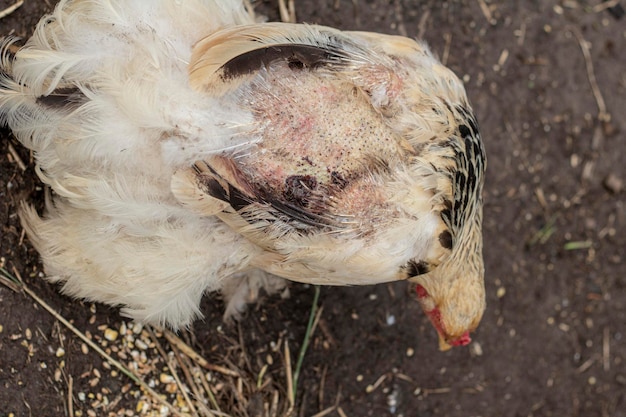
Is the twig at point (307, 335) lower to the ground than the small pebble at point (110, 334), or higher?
lower

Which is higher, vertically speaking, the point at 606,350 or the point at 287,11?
the point at 287,11

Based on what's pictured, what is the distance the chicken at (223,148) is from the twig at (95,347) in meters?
0.25

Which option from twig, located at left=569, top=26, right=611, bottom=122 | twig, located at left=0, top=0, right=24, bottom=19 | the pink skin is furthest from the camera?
twig, located at left=569, top=26, right=611, bottom=122

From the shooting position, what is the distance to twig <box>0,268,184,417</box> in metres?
2.42

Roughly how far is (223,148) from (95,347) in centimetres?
105

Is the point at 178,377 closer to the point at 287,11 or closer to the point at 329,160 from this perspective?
the point at 329,160

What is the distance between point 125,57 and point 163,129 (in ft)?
0.85

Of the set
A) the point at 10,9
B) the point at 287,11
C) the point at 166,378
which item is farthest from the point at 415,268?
the point at 10,9

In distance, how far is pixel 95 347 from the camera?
101 inches

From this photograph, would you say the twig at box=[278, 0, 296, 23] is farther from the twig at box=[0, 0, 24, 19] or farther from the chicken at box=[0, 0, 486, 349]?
the twig at box=[0, 0, 24, 19]

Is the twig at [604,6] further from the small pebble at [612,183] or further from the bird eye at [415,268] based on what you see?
the bird eye at [415,268]

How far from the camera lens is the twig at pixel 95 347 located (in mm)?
2416

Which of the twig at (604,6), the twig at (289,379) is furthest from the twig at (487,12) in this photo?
the twig at (289,379)

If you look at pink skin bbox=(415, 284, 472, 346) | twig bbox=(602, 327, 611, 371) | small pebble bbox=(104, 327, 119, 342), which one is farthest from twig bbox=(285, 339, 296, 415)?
twig bbox=(602, 327, 611, 371)
